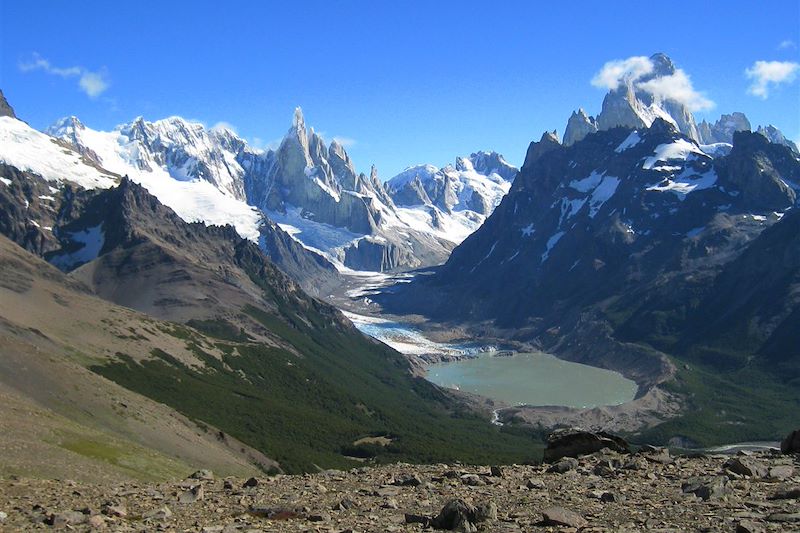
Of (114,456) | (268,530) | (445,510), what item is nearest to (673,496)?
(445,510)

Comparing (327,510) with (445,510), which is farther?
(327,510)

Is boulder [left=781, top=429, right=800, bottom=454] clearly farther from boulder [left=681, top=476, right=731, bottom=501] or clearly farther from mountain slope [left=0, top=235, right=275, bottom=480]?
mountain slope [left=0, top=235, right=275, bottom=480]

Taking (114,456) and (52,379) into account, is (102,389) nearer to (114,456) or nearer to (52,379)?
(52,379)

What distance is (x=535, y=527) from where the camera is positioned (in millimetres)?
31859

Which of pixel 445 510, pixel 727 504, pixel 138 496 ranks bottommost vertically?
pixel 138 496

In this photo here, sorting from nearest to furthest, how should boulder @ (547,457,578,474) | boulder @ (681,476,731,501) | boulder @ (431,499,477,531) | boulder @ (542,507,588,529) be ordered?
boulder @ (542,507,588,529) → boulder @ (431,499,477,531) → boulder @ (681,476,731,501) → boulder @ (547,457,578,474)

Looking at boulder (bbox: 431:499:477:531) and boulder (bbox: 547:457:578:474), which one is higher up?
boulder (bbox: 547:457:578:474)

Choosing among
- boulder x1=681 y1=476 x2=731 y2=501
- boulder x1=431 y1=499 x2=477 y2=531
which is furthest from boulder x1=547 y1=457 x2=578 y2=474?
boulder x1=431 y1=499 x2=477 y2=531

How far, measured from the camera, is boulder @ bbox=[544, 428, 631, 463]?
55844mm

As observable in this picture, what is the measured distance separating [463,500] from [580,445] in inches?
890

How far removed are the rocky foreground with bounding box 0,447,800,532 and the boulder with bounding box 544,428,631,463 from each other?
443cm

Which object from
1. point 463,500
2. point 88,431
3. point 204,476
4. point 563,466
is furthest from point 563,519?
point 88,431

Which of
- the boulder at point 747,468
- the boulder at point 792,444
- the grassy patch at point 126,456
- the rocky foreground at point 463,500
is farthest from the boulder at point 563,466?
the grassy patch at point 126,456

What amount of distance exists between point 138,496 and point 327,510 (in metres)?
11.4
